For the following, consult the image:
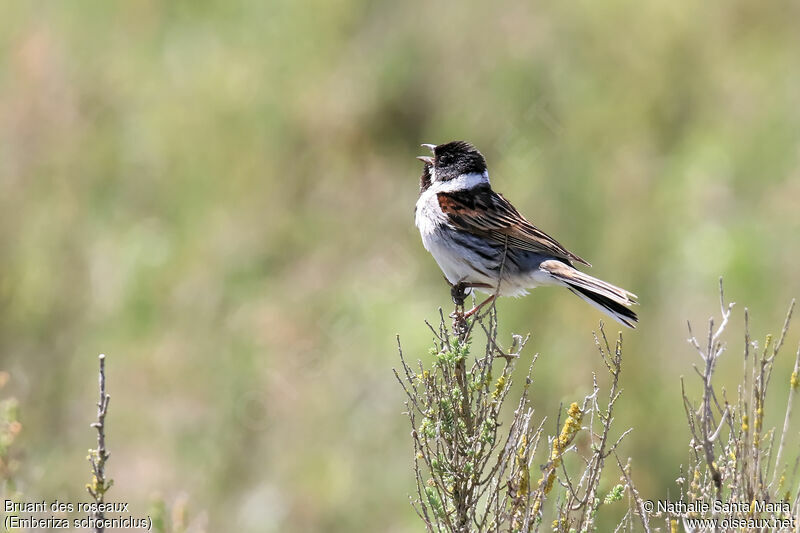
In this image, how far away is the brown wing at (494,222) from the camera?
5227mm

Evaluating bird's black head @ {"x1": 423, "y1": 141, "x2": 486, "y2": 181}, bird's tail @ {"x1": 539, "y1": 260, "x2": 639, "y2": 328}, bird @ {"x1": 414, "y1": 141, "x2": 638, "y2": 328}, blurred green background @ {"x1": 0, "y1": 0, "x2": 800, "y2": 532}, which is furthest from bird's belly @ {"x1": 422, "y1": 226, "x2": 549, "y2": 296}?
blurred green background @ {"x1": 0, "y1": 0, "x2": 800, "y2": 532}

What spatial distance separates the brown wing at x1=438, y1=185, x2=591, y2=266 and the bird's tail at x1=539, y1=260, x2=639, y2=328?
217 millimetres

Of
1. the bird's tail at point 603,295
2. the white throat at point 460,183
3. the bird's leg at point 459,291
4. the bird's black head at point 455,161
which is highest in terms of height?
the bird's black head at point 455,161

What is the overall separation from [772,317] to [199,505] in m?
4.91

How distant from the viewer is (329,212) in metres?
11.5

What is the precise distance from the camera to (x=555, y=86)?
10.8 m

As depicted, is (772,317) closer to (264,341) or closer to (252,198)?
(264,341)

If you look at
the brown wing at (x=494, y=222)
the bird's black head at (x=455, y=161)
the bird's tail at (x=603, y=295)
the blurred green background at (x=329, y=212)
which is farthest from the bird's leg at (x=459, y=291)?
the blurred green background at (x=329, y=212)

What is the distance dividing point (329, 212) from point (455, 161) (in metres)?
5.81

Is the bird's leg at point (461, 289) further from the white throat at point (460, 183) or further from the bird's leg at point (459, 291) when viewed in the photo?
the white throat at point (460, 183)

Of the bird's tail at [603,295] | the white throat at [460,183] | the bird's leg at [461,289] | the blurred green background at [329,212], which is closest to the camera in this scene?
the bird's tail at [603,295]

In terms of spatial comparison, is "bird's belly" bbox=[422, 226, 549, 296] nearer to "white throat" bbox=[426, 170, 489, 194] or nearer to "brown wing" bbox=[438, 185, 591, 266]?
"brown wing" bbox=[438, 185, 591, 266]

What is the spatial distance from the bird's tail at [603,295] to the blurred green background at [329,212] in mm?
3714

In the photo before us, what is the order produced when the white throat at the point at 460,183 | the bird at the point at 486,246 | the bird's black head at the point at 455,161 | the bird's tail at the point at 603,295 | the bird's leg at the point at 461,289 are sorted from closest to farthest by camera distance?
the bird's tail at the point at 603,295 → the bird's leg at the point at 461,289 → the bird at the point at 486,246 → the white throat at the point at 460,183 → the bird's black head at the point at 455,161
